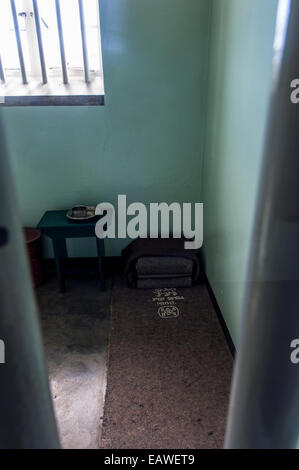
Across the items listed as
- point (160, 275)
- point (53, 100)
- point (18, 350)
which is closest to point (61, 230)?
point (160, 275)

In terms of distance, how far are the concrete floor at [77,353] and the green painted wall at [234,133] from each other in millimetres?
894

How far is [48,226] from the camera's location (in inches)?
102

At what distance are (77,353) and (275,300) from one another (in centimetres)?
207

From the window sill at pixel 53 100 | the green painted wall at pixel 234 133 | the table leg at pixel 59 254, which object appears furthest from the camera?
the table leg at pixel 59 254

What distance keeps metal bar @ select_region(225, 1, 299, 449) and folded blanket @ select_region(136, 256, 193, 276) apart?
7.77ft

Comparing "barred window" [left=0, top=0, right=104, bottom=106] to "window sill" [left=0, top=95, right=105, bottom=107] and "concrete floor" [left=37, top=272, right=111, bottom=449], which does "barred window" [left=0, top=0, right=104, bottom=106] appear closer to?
"window sill" [left=0, top=95, right=105, bottom=107]

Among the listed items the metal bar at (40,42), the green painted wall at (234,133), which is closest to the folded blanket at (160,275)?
the green painted wall at (234,133)

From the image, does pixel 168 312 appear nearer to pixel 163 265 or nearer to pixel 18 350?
pixel 163 265

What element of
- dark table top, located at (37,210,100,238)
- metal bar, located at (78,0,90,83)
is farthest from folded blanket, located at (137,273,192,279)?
metal bar, located at (78,0,90,83)

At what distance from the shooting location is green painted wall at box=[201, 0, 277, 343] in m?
1.62

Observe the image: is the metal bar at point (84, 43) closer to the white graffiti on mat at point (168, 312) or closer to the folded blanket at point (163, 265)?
the folded blanket at point (163, 265)

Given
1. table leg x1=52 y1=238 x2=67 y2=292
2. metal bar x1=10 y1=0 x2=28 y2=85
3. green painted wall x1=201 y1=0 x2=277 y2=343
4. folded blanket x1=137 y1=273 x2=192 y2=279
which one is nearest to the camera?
green painted wall x1=201 y1=0 x2=277 y2=343

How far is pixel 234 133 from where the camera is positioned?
2.04 metres

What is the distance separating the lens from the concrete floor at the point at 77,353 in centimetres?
169
